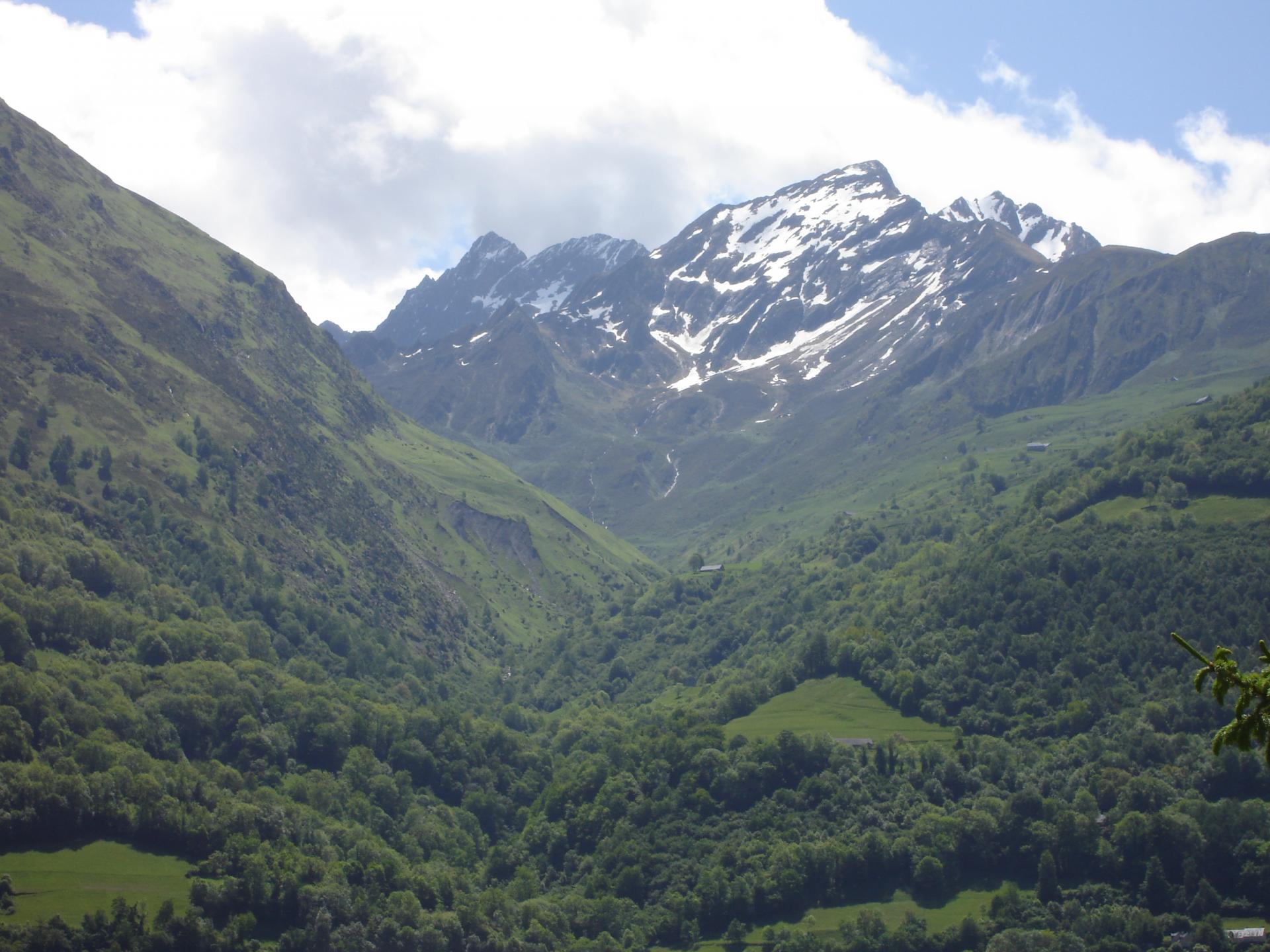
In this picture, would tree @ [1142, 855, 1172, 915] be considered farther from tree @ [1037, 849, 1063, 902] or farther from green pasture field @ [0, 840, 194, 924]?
green pasture field @ [0, 840, 194, 924]

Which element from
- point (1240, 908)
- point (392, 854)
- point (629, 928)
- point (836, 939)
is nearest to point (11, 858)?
point (392, 854)

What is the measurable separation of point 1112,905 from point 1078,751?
124ft

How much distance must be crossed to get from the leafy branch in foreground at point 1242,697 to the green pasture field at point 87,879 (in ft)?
442

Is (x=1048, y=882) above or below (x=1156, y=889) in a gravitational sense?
above

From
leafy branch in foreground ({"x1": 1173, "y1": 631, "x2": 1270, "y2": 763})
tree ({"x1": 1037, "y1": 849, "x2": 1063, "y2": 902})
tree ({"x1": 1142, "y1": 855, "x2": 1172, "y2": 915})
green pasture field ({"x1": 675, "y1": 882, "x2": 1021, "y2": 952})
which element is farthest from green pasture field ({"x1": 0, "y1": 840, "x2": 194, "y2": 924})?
leafy branch in foreground ({"x1": 1173, "y1": 631, "x2": 1270, "y2": 763})

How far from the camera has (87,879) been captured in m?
146

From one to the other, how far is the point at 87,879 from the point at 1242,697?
143876mm

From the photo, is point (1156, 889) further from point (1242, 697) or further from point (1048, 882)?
point (1242, 697)

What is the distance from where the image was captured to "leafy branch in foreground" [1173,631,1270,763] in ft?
106

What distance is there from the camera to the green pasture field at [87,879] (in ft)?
454

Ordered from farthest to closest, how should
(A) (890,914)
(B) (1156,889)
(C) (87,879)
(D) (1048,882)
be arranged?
(A) (890,914)
(D) (1048,882)
(B) (1156,889)
(C) (87,879)

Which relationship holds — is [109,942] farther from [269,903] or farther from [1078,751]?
[1078,751]

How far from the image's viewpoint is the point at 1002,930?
15075cm

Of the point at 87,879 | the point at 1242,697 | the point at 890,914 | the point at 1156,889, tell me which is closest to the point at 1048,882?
the point at 1156,889
